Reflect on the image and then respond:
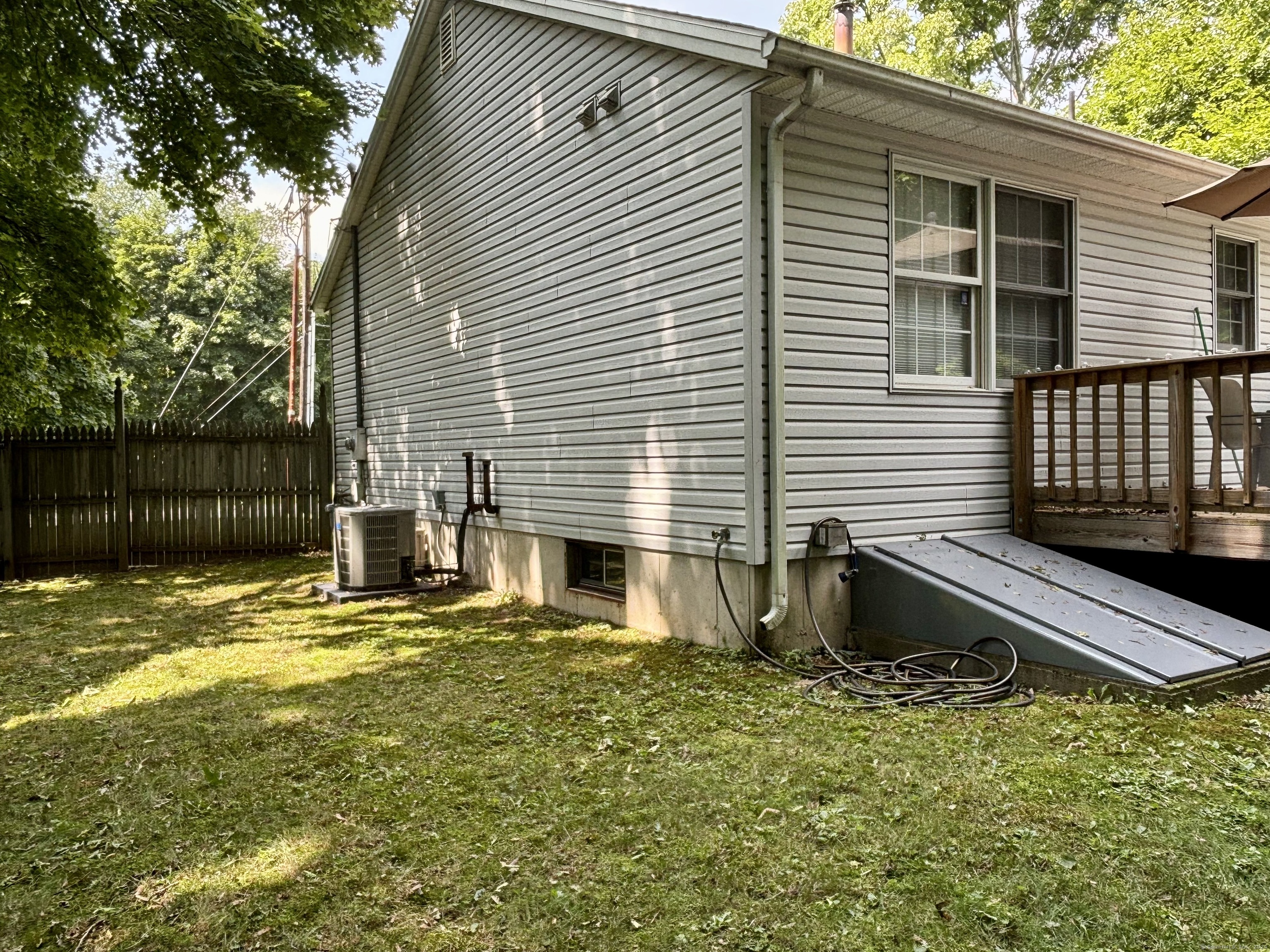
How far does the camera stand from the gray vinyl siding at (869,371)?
549 cm

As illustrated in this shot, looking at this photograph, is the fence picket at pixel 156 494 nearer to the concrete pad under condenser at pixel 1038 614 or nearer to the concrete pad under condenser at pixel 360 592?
the concrete pad under condenser at pixel 360 592

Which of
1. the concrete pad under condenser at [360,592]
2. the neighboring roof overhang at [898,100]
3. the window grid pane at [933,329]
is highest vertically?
the neighboring roof overhang at [898,100]

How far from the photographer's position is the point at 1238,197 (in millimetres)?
5941

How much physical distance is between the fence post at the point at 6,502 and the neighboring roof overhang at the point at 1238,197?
12.2 m

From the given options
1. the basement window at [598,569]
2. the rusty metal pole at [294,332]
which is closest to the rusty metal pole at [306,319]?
the rusty metal pole at [294,332]

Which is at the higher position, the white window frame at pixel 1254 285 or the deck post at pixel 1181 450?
the white window frame at pixel 1254 285

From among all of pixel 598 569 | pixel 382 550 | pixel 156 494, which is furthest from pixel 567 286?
pixel 156 494

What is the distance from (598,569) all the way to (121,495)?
7.24 metres

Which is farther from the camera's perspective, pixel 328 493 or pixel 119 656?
pixel 328 493

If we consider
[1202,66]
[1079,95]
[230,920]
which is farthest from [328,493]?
[1079,95]

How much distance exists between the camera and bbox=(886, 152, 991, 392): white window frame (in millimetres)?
5895

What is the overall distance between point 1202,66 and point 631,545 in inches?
664

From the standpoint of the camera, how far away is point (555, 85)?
741 cm

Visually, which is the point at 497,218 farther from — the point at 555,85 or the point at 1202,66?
the point at 1202,66
